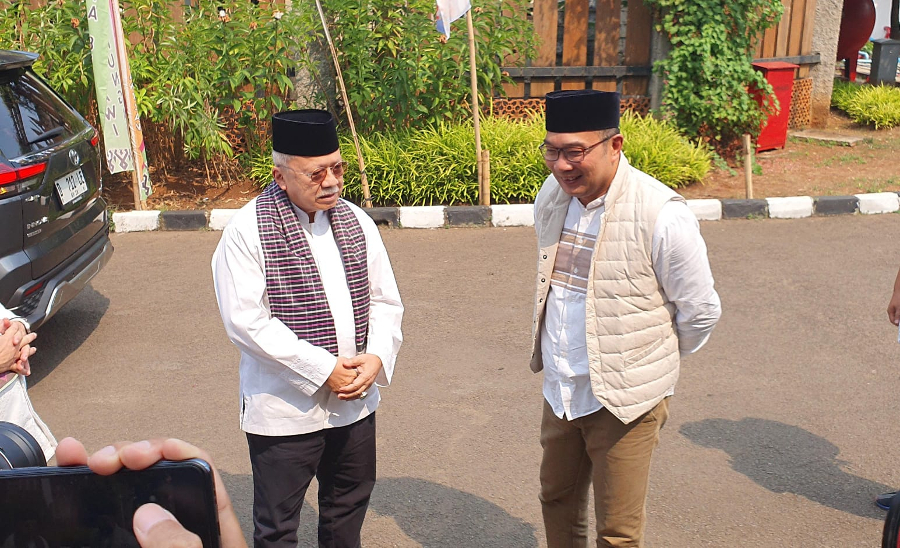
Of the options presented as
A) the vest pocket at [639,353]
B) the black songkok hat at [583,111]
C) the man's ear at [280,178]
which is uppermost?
the black songkok hat at [583,111]

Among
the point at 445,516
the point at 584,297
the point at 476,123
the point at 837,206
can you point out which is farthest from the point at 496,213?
the point at 584,297

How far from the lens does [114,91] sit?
7.92m

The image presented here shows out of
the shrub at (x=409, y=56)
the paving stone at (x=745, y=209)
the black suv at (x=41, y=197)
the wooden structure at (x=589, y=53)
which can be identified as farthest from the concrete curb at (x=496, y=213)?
the black suv at (x=41, y=197)

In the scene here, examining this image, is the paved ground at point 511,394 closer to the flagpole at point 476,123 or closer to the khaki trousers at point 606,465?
the khaki trousers at point 606,465

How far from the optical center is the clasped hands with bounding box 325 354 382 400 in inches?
109

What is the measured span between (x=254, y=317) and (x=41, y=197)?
98.7 inches

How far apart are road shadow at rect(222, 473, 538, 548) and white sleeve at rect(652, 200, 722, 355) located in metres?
1.30

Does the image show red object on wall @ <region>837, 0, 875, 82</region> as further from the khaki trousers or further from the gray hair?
the gray hair

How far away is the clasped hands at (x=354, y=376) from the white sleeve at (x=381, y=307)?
6 cm

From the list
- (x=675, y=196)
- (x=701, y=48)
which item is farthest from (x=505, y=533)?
(x=701, y=48)

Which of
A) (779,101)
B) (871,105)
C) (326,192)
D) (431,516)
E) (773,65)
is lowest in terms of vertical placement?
(431,516)

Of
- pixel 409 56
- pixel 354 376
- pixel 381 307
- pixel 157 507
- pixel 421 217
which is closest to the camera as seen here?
pixel 157 507

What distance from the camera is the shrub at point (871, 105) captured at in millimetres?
11312

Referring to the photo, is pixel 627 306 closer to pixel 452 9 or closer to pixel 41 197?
pixel 41 197
